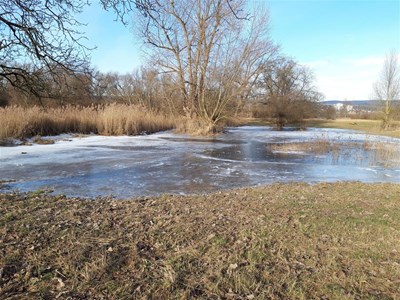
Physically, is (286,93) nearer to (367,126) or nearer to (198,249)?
(367,126)

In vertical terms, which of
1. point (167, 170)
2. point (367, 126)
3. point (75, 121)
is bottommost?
point (367, 126)

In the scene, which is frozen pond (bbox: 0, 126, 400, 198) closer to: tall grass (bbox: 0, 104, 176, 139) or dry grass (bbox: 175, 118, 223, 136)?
tall grass (bbox: 0, 104, 176, 139)

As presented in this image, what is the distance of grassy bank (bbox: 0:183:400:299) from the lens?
109 inches

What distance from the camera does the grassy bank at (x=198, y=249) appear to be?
2.78m

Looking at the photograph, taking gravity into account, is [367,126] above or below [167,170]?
below

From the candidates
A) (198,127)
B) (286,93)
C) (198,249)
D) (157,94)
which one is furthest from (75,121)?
(286,93)

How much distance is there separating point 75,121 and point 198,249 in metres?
19.9

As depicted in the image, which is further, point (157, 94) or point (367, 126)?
point (367, 126)

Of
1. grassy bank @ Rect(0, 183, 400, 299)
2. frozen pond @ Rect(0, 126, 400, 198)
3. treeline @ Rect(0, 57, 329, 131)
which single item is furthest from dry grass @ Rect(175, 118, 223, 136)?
grassy bank @ Rect(0, 183, 400, 299)

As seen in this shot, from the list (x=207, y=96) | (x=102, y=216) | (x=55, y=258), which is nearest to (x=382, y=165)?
(x=102, y=216)

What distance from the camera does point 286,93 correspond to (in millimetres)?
45438

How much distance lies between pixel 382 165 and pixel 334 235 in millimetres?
8797

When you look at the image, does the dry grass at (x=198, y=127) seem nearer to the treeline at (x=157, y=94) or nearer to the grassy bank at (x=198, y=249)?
the treeline at (x=157, y=94)

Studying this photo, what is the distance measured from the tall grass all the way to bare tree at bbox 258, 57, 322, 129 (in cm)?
1814
